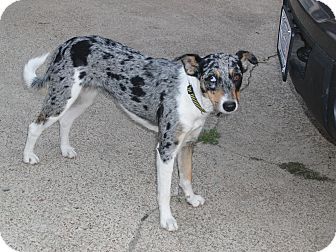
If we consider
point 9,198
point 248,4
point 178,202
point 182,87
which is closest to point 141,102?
point 182,87

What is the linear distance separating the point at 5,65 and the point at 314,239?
3.81m

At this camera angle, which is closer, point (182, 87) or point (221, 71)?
point (221, 71)

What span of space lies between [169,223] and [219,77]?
3.50ft

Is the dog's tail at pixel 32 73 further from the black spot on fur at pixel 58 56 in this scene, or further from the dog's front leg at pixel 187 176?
the dog's front leg at pixel 187 176

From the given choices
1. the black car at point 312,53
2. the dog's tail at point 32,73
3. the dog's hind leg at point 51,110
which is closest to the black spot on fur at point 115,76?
the dog's hind leg at point 51,110

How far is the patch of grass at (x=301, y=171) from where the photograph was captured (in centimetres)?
489

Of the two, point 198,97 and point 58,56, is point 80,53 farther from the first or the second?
point 198,97

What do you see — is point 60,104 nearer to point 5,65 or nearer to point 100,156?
point 100,156

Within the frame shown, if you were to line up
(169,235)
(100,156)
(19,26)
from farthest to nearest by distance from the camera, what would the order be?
Result: 1. (19,26)
2. (100,156)
3. (169,235)

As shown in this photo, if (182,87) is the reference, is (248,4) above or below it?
below

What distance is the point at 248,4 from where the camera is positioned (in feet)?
29.0

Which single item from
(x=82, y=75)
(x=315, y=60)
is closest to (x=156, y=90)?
(x=82, y=75)

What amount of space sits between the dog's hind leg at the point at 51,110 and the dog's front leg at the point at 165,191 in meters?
0.87

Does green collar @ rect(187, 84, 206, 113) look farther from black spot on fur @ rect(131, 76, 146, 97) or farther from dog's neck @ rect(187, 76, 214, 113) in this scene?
black spot on fur @ rect(131, 76, 146, 97)
